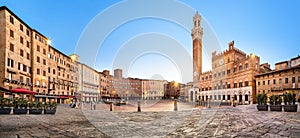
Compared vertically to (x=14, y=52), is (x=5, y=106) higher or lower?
lower

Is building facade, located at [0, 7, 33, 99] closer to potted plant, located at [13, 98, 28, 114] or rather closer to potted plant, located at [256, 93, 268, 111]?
potted plant, located at [13, 98, 28, 114]

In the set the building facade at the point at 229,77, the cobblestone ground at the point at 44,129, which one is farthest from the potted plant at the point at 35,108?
the building facade at the point at 229,77

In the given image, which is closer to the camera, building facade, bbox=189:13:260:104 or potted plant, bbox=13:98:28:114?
potted plant, bbox=13:98:28:114

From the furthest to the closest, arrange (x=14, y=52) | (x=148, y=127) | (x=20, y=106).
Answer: (x=14, y=52)
(x=20, y=106)
(x=148, y=127)

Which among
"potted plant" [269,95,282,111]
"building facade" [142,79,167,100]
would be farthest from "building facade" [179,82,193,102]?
"potted plant" [269,95,282,111]

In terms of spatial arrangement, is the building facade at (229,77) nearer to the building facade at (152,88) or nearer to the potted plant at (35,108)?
the building facade at (152,88)

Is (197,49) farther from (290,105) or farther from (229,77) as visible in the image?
(290,105)

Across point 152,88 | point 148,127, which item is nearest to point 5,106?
point 148,127

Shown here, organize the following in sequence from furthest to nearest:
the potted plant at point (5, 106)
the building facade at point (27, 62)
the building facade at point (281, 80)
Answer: the building facade at point (281, 80) < the building facade at point (27, 62) < the potted plant at point (5, 106)

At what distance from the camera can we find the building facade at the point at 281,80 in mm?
30612

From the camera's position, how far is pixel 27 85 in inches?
1097

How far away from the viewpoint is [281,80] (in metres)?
33.3

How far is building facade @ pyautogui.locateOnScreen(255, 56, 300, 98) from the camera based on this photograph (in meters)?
→ 30.6

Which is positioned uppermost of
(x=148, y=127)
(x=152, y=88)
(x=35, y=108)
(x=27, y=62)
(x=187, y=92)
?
(x=27, y=62)
